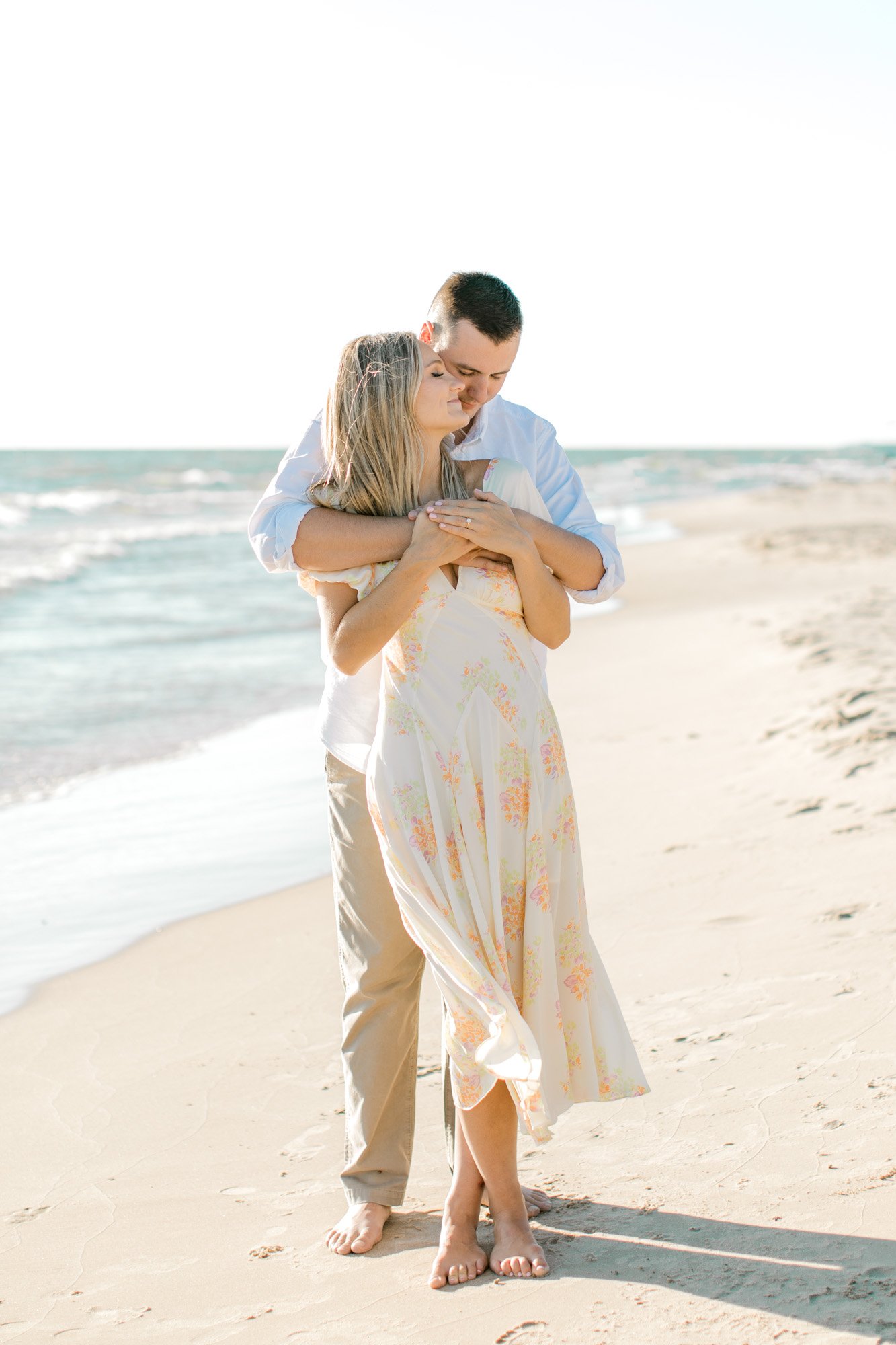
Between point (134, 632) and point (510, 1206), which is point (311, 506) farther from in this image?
point (134, 632)

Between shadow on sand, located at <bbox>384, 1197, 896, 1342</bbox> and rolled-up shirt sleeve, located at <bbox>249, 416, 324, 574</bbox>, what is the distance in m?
1.45

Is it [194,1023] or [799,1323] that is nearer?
[799,1323]

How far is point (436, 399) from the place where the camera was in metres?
2.41

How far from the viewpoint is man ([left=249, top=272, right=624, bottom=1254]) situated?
2.48 metres

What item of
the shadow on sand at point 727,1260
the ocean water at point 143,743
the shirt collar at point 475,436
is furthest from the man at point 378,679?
the ocean water at point 143,743

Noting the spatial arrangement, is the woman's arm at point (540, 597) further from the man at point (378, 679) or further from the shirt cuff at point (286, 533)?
the shirt cuff at point (286, 533)

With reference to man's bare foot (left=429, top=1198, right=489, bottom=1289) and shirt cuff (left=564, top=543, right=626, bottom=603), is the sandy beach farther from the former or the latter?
shirt cuff (left=564, top=543, right=626, bottom=603)

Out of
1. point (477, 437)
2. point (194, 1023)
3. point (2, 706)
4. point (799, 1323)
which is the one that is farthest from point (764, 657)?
point (799, 1323)

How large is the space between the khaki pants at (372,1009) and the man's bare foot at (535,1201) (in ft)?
0.59

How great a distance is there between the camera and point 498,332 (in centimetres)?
257

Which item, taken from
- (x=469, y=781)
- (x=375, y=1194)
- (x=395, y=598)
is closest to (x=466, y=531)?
(x=395, y=598)

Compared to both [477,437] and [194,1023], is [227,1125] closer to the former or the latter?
[194,1023]

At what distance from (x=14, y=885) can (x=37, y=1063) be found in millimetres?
1533

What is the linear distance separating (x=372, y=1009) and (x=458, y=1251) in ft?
1.67
